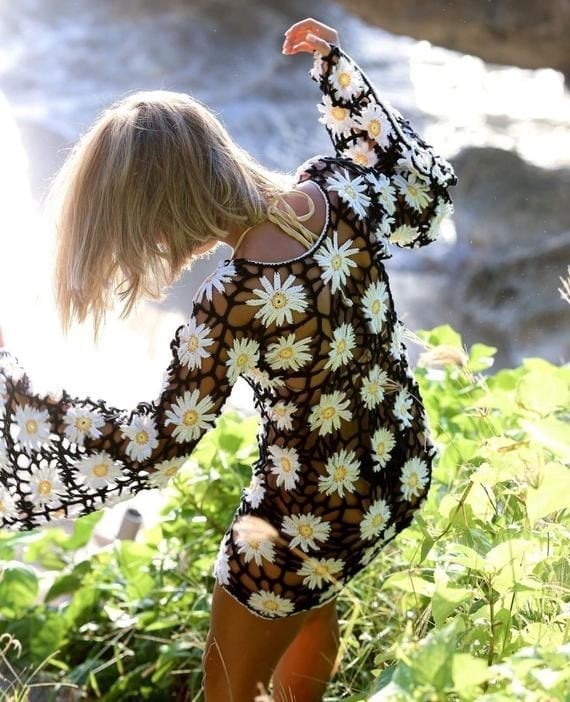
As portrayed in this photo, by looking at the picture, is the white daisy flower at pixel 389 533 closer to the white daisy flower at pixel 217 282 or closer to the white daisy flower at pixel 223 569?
the white daisy flower at pixel 223 569

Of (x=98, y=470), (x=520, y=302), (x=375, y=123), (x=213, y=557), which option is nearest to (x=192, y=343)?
(x=98, y=470)

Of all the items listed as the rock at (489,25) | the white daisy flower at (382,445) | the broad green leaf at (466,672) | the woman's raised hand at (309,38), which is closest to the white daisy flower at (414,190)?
the woman's raised hand at (309,38)

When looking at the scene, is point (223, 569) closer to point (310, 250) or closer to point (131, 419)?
point (131, 419)

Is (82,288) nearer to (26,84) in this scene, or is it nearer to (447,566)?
(447,566)

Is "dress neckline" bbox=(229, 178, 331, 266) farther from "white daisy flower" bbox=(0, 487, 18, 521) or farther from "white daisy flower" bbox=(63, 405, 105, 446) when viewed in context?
"white daisy flower" bbox=(0, 487, 18, 521)

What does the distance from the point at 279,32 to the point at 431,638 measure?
8088mm

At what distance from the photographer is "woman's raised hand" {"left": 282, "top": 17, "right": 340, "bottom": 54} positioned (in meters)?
1.69

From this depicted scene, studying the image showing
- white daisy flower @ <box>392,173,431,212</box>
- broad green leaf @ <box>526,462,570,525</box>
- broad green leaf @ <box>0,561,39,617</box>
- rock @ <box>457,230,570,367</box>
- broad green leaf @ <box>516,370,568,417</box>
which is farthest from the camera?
rock @ <box>457,230,570,367</box>

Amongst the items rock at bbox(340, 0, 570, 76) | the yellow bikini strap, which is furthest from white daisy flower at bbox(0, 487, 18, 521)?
rock at bbox(340, 0, 570, 76)

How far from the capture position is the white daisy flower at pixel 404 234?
1.65m

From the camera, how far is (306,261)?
4.76 ft

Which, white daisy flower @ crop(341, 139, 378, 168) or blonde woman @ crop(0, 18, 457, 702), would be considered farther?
white daisy flower @ crop(341, 139, 378, 168)

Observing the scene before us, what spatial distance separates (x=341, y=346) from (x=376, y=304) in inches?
3.8

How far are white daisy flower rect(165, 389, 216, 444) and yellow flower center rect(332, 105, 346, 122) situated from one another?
0.55 metres
